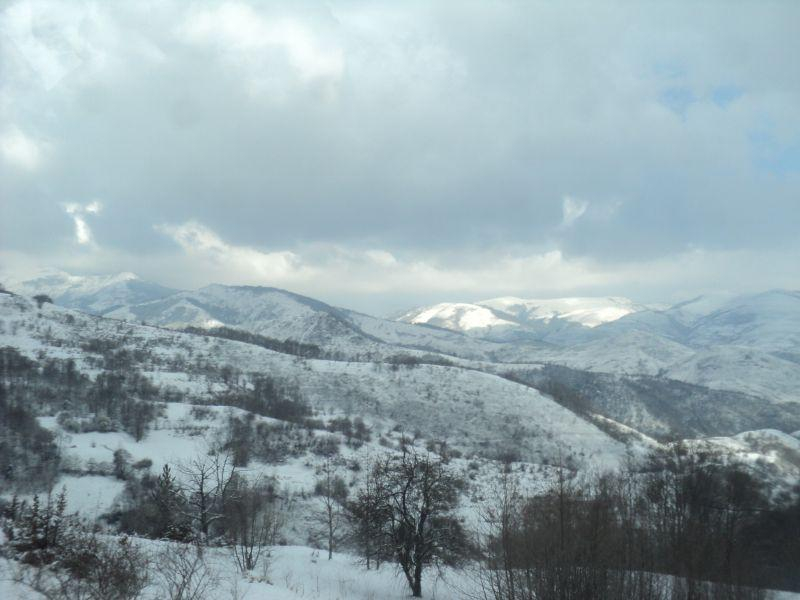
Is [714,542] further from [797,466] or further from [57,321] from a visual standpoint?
[57,321]

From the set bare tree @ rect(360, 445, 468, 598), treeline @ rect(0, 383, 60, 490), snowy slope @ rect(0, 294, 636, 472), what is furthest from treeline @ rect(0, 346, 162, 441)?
bare tree @ rect(360, 445, 468, 598)

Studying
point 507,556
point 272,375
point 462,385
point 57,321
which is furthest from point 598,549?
point 57,321

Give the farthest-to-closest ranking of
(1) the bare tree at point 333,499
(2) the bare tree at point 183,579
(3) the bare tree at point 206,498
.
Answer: (1) the bare tree at point 333,499 → (3) the bare tree at point 206,498 → (2) the bare tree at point 183,579

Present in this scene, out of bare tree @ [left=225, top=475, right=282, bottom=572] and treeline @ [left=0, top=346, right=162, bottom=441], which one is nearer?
bare tree @ [left=225, top=475, right=282, bottom=572]

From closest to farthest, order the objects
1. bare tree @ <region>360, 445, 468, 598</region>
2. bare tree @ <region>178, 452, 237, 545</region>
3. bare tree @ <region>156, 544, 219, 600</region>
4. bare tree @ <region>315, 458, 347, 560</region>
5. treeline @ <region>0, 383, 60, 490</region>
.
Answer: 1. bare tree @ <region>156, 544, 219, 600</region>
2. bare tree @ <region>360, 445, 468, 598</region>
3. bare tree @ <region>178, 452, 237, 545</region>
4. bare tree @ <region>315, 458, 347, 560</region>
5. treeline @ <region>0, 383, 60, 490</region>

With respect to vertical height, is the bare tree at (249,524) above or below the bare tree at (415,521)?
below

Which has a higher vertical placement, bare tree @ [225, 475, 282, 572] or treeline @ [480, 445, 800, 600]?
treeline @ [480, 445, 800, 600]

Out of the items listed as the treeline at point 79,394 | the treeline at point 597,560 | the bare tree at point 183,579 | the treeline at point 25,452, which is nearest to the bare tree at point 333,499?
the treeline at point 25,452

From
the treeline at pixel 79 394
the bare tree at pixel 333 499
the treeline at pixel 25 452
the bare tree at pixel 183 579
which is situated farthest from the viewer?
the treeline at pixel 79 394

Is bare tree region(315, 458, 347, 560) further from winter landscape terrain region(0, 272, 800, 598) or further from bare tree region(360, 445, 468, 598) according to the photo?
bare tree region(360, 445, 468, 598)

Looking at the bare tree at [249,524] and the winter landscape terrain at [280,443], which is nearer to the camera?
the bare tree at [249,524]

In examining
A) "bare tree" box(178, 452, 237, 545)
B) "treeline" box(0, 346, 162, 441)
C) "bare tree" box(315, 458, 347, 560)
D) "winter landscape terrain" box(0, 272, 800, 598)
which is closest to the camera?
"winter landscape terrain" box(0, 272, 800, 598)

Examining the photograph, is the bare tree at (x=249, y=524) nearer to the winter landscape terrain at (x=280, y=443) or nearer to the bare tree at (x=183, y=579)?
the winter landscape terrain at (x=280, y=443)

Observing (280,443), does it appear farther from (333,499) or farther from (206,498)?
(206,498)
